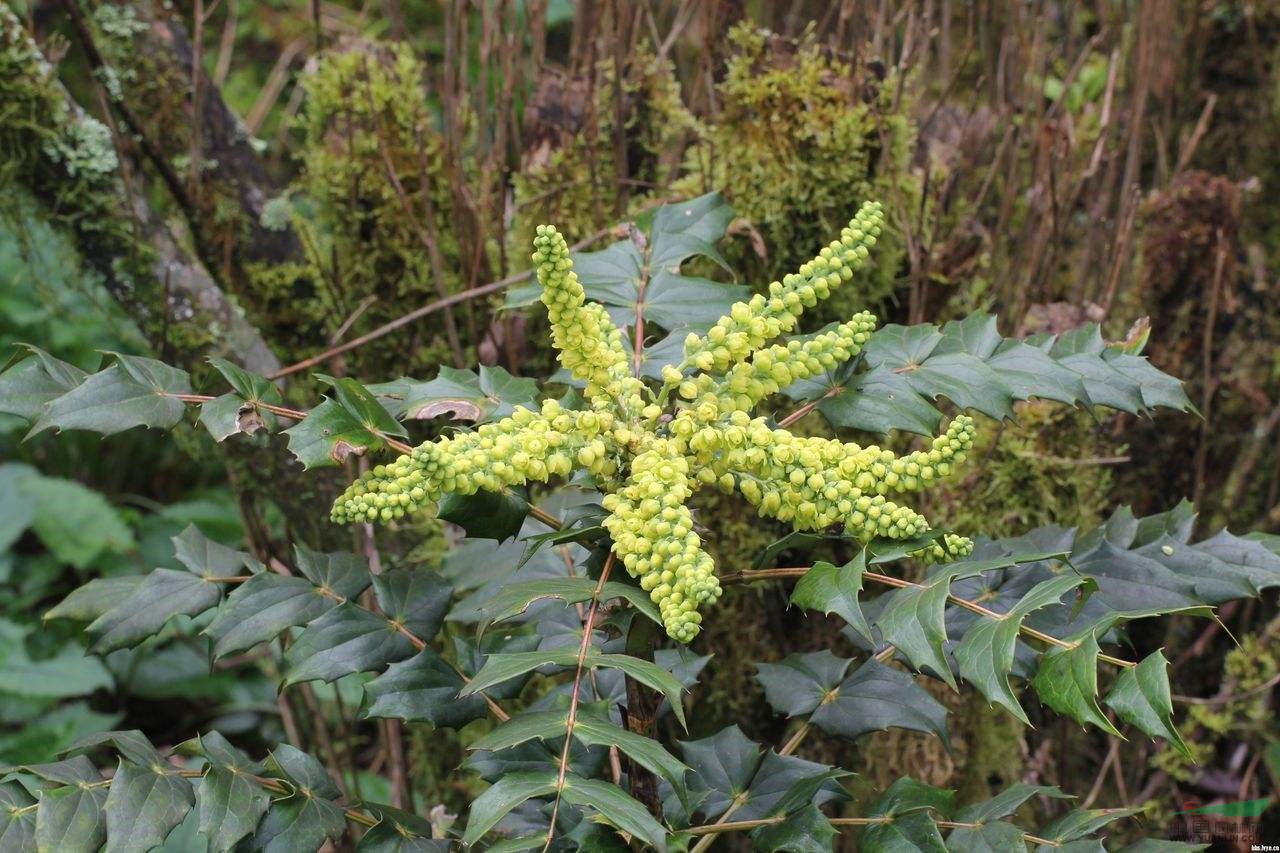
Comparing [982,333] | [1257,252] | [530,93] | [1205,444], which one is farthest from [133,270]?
[1257,252]

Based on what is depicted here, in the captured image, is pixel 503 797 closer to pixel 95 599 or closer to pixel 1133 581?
pixel 95 599

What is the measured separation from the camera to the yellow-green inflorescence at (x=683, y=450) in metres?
1.02

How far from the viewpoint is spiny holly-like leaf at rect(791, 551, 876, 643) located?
3.30ft

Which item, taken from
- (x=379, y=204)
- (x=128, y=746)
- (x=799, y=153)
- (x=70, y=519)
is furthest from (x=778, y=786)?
(x=70, y=519)

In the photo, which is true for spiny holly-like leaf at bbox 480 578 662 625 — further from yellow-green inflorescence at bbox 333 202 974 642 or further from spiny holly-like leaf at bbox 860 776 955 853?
spiny holly-like leaf at bbox 860 776 955 853

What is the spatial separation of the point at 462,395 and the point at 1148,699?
2.71 ft

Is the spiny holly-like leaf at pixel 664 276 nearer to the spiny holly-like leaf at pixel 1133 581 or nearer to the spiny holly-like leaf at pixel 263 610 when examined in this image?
the spiny holly-like leaf at pixel 263 610

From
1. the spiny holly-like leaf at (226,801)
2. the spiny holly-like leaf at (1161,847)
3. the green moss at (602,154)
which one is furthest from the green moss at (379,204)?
the spiny holly-like leaf at (1161,847)

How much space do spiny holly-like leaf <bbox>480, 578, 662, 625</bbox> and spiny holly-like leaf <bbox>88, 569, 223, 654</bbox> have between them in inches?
17.5

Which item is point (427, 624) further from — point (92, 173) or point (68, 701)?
point (68, 701)

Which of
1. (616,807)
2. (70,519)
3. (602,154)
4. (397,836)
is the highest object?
(602,154)

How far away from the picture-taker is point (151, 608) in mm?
1311

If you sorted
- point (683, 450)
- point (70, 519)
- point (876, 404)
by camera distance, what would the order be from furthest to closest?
point (70, 519) < point (876, 404) < point (683, 450)

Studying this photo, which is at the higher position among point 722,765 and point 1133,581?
point 1133,581
